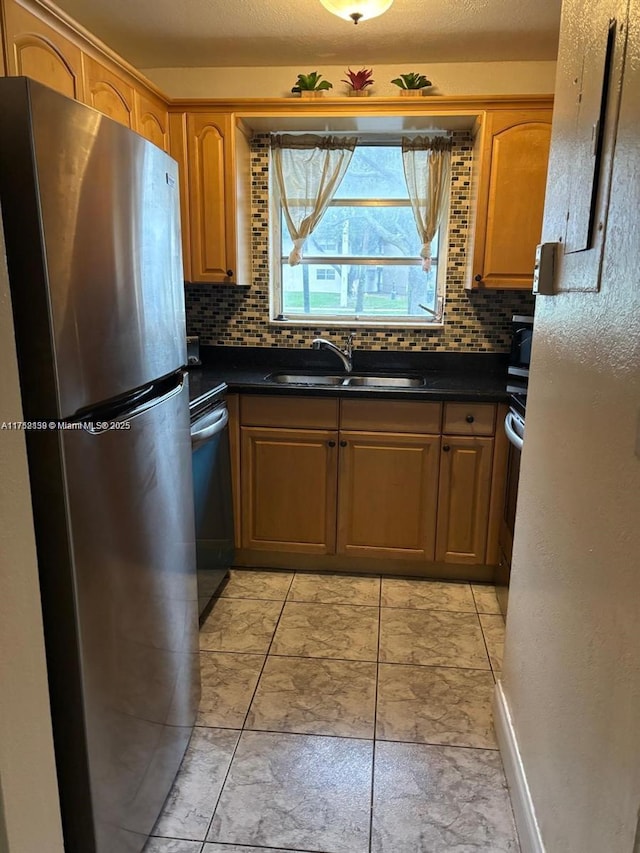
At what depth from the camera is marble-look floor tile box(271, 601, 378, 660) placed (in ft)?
7.43

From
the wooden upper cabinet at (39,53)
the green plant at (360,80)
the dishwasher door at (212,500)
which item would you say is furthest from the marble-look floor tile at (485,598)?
the wooden upper cabinet at (39,53)

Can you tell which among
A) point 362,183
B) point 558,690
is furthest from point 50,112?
point 362,183

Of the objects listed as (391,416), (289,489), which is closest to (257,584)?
(289,489)

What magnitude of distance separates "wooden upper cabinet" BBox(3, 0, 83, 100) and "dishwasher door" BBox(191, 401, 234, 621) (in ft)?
3.92

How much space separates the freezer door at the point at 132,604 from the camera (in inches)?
45.1

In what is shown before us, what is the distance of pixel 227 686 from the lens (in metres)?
2.06

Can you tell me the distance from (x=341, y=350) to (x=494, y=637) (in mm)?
1583

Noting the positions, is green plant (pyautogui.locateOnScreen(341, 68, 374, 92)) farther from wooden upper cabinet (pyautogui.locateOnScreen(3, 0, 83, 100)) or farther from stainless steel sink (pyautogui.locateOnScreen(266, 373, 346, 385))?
stainless steel sink (pyautogui.locateOnScreen(266, 373, 346, 385))

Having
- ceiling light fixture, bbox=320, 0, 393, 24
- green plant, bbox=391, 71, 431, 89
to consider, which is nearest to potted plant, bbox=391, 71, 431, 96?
green plant, bbox=391, 71, 431, 89

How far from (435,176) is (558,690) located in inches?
99.5

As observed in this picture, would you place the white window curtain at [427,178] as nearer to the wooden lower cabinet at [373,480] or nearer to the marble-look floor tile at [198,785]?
the wooden lower cabinet at [373,480]

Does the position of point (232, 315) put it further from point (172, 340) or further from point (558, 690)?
point (558, 690)

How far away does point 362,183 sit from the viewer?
3150 mm

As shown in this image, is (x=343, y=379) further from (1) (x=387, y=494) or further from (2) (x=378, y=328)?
(1) (x=387, y=494)
